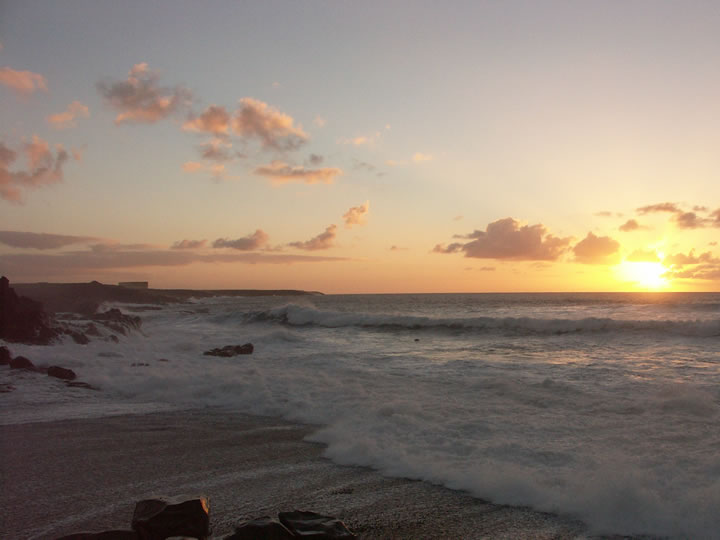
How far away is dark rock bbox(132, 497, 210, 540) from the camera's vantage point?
3.40 meters

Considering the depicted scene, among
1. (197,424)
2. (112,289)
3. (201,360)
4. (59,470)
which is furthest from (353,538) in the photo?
(112,289)

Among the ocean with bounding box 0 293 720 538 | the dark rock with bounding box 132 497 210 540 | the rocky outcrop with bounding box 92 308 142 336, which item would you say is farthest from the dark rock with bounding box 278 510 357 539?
the rocky outcrop with bounding box 92 308 142 336

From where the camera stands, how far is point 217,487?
16.3 ft

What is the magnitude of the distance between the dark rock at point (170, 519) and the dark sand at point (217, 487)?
0.38 m

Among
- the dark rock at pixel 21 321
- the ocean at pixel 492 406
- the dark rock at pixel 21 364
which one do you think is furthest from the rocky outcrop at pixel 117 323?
the dark rock at pixel 21 364

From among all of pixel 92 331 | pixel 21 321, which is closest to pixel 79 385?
pixel 21 321

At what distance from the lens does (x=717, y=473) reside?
205 inches

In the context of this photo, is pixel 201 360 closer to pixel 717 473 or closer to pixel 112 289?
pixel 717 473

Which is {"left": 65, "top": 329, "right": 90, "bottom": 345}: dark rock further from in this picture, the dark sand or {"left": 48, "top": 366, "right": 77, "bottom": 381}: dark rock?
the dark sand

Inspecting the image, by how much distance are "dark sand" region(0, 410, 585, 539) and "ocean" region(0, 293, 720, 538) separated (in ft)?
1.36

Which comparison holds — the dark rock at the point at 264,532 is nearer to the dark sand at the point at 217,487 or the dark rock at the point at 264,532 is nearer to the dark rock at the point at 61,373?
the dark sand at the point at 217,487

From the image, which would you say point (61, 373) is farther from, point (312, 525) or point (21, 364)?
point (312, 525)

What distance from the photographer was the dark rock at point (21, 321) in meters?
15.8

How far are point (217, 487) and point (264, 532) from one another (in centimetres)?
181
